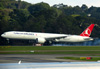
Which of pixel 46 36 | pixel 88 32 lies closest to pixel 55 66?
pixel 46 36

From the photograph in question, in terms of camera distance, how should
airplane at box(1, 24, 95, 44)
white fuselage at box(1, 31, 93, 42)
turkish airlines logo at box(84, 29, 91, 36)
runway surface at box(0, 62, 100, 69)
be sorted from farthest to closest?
turkish airlines logo at box(84, 29, 91, 36), airplane at box(1, 24, 95, 44), white fuselage at box(1, 31, 93, 42), runway surface at box(0, 62, 100, 69)

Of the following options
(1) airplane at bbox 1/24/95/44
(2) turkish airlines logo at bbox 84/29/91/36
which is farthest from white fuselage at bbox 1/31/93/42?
(2) turkish airlines logo at bbox 84/29/91/36

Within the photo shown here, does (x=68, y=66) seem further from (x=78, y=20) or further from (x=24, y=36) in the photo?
(x=78, y=20)

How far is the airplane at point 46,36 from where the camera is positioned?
7544 cm

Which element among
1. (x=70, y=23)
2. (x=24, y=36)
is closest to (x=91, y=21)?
(x=70, y=23)

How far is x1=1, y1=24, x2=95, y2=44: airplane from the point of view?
7544cm

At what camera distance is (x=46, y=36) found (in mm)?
80562

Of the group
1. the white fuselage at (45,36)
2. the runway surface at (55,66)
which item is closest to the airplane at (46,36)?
the white fuselage at (45,36)

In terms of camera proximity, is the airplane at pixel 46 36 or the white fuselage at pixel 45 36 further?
the airplane at pixel 46 36

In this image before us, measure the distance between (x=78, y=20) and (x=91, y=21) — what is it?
18.8ft

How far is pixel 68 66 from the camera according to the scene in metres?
10.0

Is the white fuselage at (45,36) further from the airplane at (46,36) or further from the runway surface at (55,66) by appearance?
the runway surface at (55,66)

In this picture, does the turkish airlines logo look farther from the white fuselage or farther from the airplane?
the white fuselage

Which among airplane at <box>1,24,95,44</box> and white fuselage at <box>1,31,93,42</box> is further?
airplane at <box>1,24,95,44</box>
